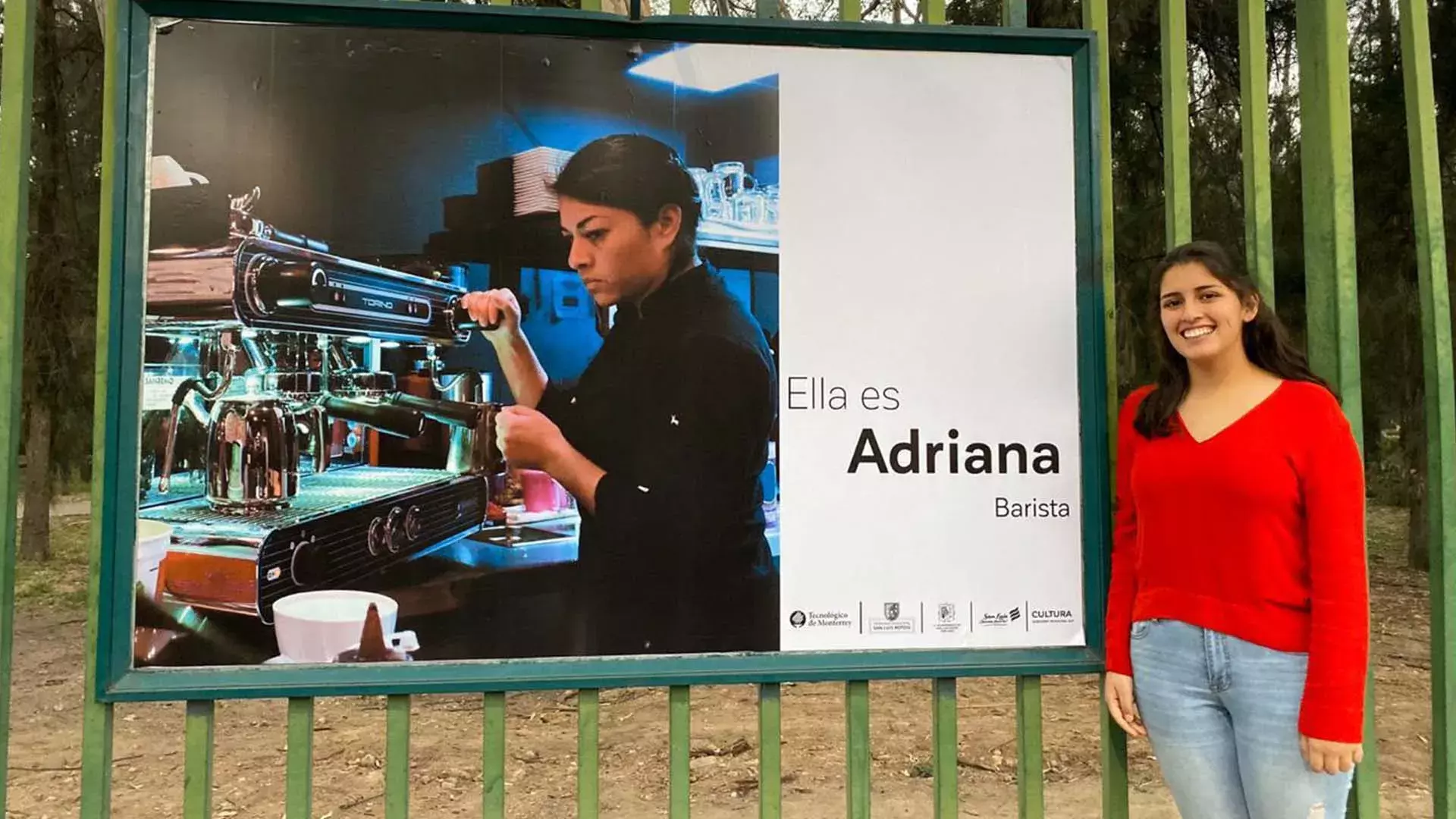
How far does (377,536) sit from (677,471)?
69cm

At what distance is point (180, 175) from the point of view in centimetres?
189

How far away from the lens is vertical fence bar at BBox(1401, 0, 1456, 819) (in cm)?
208

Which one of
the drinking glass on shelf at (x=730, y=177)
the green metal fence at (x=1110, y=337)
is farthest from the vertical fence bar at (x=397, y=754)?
the drinking glass on shelf at (x=730, y=177)

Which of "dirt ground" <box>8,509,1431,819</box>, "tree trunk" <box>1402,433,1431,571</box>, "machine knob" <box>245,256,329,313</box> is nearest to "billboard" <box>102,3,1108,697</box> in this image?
"machine knob" <box>245,256,329,313</box>

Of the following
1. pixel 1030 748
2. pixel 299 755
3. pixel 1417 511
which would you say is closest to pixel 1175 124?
pixel 1030 748

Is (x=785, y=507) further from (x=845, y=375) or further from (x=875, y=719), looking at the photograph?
(x=875, y=719)

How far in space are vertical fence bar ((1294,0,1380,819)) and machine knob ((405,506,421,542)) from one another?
2.19m

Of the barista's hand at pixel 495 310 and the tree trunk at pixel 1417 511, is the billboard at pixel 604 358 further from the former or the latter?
the tree trunk at pixel 1417 511

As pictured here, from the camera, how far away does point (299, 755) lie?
1.88m

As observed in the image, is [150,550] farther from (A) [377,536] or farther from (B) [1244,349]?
(B) [1244,349]

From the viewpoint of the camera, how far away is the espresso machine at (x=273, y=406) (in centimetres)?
187

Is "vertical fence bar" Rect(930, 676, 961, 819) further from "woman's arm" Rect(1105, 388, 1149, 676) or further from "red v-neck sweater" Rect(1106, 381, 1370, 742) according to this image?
"red v-neck sweater" Rect(1106, 381, 1370, 742)

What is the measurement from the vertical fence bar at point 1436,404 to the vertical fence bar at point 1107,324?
749 mm

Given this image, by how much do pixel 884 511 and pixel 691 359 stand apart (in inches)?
22.8
